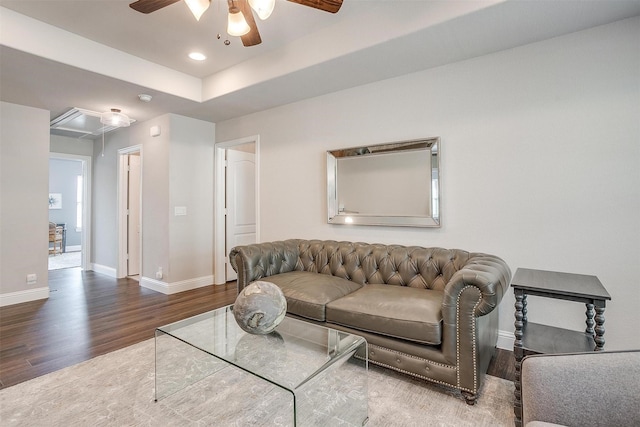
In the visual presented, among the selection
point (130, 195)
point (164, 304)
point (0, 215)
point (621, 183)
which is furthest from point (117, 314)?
point (621, 183)

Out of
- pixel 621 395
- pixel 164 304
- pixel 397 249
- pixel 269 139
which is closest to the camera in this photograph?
pixel 621 395

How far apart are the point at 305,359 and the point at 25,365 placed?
2261 mm

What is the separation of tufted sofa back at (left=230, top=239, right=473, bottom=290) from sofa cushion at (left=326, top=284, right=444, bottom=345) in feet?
0.71

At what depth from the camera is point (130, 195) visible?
5.38 metres

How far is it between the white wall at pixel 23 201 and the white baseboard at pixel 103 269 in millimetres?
→ 1249

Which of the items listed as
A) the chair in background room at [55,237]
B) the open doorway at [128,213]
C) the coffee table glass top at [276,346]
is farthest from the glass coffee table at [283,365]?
the chair in background room at [55,237]

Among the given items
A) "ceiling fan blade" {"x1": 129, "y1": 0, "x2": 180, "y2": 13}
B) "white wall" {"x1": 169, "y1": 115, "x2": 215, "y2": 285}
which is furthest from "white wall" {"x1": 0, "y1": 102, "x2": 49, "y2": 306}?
"ceiling fan blade" {"x1": 129, "y1": 0, "x2": 180, "y2": 13}

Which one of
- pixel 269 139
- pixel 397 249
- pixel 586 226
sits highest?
pixel 269 139

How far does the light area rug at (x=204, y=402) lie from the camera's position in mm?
1711

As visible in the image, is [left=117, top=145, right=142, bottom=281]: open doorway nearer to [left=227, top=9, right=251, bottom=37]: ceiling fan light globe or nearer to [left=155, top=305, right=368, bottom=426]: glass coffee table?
[left=155, top=305, right=368, bottom=426]: glass coffee table

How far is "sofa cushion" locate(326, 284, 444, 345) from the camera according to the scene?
1.92 meters

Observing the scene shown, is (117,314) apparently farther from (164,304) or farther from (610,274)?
(610,274)

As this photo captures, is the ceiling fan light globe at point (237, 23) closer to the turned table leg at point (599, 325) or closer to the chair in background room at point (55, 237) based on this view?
the turned table leg at point (599, 325)

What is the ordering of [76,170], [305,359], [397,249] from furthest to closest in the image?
1. [76,170]
2. [397,249]
3. [305,359]
